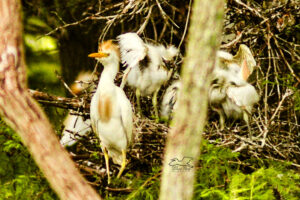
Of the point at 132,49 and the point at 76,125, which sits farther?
the point at 76,125

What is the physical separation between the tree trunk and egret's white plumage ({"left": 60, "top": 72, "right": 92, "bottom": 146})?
37.4 inches

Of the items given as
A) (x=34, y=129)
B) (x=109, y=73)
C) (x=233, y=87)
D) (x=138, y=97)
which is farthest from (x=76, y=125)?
(x=34, y=129)

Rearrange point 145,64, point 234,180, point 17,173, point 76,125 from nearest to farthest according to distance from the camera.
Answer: point 234,180
point 17,173
point 145,64
point 76,125

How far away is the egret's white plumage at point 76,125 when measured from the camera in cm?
188

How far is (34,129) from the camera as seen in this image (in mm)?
797

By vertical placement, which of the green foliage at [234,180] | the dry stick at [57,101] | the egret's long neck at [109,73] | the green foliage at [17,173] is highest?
the egret's long neck at [109,73]

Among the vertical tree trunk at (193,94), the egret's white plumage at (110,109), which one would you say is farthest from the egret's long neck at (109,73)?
the vertical tree trunk at (193,94)

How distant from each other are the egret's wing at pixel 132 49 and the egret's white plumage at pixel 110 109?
0.14m

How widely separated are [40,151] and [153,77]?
122 cm

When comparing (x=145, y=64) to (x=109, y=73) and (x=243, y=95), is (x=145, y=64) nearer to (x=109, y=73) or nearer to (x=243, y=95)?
(x=109, y=73)

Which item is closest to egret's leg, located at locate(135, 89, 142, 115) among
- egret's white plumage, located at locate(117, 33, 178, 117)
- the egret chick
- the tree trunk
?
egret's white plumage, located at locate(117, 33, 178, 117)

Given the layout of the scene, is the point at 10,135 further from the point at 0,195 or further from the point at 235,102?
the point at 235,102

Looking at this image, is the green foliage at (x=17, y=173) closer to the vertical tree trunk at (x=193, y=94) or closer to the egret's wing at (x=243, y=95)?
the egret's wing at (x=243, y=95)

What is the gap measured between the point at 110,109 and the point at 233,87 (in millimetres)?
541
